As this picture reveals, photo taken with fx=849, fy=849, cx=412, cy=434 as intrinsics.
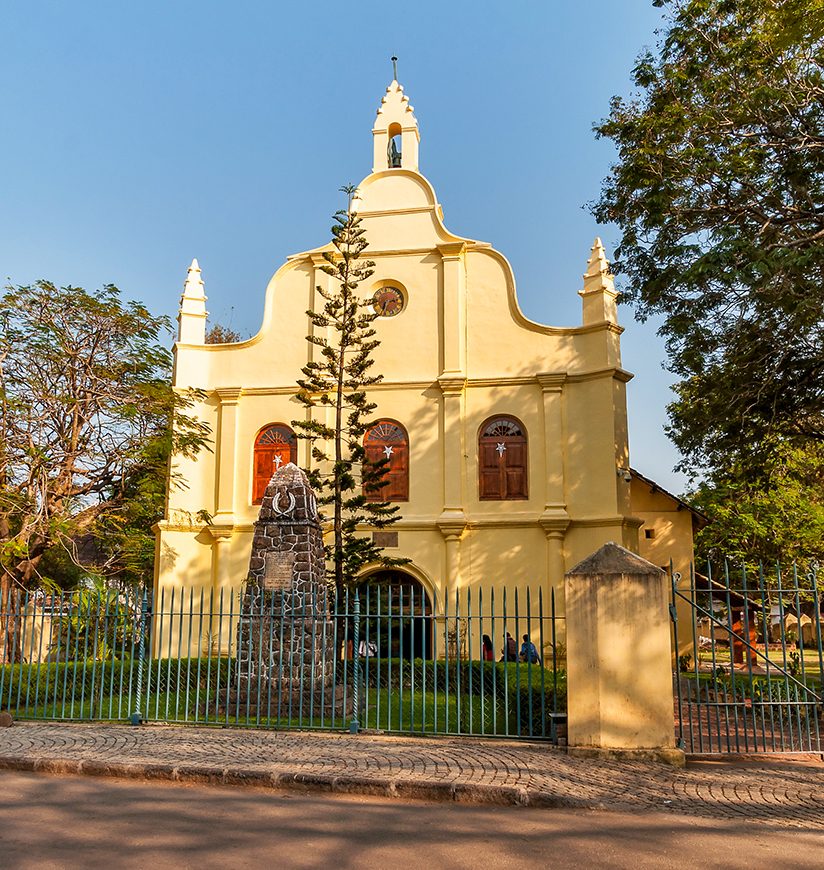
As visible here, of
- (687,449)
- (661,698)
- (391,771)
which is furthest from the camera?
(687,449)

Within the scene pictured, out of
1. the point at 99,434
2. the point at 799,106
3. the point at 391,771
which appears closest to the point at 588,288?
the point at 799,106

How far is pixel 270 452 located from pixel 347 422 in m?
3.11

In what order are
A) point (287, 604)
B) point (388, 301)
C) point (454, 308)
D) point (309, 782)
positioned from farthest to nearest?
point (388, 301) < point (454, 308) < point (287, 604) < point (309, 782)

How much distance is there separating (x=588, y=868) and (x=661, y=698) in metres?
3.36

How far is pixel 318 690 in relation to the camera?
11.5 metres

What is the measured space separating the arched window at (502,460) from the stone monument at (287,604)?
7557 millimetres

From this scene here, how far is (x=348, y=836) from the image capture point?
563 centimetres

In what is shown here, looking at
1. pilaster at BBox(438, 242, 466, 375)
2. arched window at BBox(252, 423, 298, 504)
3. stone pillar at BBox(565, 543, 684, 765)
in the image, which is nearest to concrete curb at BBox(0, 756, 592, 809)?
stone pillar at BBox(565, 543, 684, 765)

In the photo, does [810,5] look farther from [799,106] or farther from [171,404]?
[171,404]

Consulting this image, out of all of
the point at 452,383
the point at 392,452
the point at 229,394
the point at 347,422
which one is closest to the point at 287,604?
the point at 347,422

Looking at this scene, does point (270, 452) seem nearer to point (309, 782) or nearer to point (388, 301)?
point (388, 301)

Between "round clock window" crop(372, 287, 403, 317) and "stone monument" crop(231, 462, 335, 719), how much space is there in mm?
8779

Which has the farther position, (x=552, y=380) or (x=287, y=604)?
(x=552, y=380)

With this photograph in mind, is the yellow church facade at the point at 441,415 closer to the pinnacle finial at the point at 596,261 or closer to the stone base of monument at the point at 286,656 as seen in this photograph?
the pinnacle finial at the point at 596,261
